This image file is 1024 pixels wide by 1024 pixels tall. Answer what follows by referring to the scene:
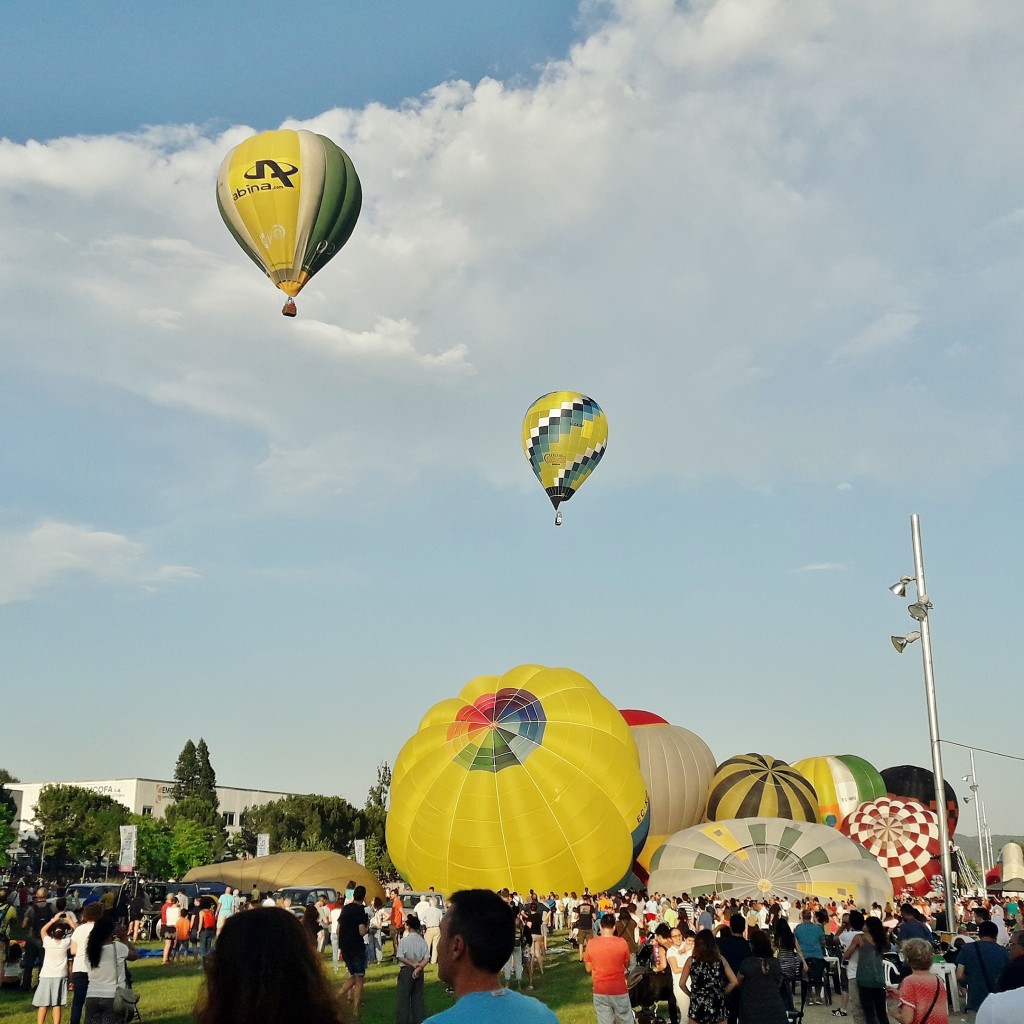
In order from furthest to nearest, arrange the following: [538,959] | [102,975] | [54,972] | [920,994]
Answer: [538,959] < [54,972] < [102,975] < [920,994]

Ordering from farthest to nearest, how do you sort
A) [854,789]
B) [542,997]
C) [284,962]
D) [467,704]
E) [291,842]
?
[291,842] → [854,789] → [467,704] → [542,997] → [284,962]

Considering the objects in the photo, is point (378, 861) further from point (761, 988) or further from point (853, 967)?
point (761, 988)

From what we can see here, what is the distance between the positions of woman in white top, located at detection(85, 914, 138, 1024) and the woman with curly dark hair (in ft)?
27.9

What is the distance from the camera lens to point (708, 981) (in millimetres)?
9742

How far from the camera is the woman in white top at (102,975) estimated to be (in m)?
9.93

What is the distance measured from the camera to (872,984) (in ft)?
39.7

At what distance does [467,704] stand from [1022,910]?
15521 mm

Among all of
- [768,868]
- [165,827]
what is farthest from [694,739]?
[165,827]

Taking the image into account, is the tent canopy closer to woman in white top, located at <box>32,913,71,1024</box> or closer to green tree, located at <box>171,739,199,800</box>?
woman in white top, located at <box>32,913,71,1024</box>

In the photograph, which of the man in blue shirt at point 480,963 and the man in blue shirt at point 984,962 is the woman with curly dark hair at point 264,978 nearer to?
the man in blue shirt at point 480,963

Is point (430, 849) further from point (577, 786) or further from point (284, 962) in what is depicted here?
point (284, 962)

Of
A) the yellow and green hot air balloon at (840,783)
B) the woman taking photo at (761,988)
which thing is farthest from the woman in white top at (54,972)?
the yellow and green hot air balloon at (840,783)

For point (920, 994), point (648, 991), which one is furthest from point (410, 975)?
point (920, 994)

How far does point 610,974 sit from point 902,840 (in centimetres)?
2839
